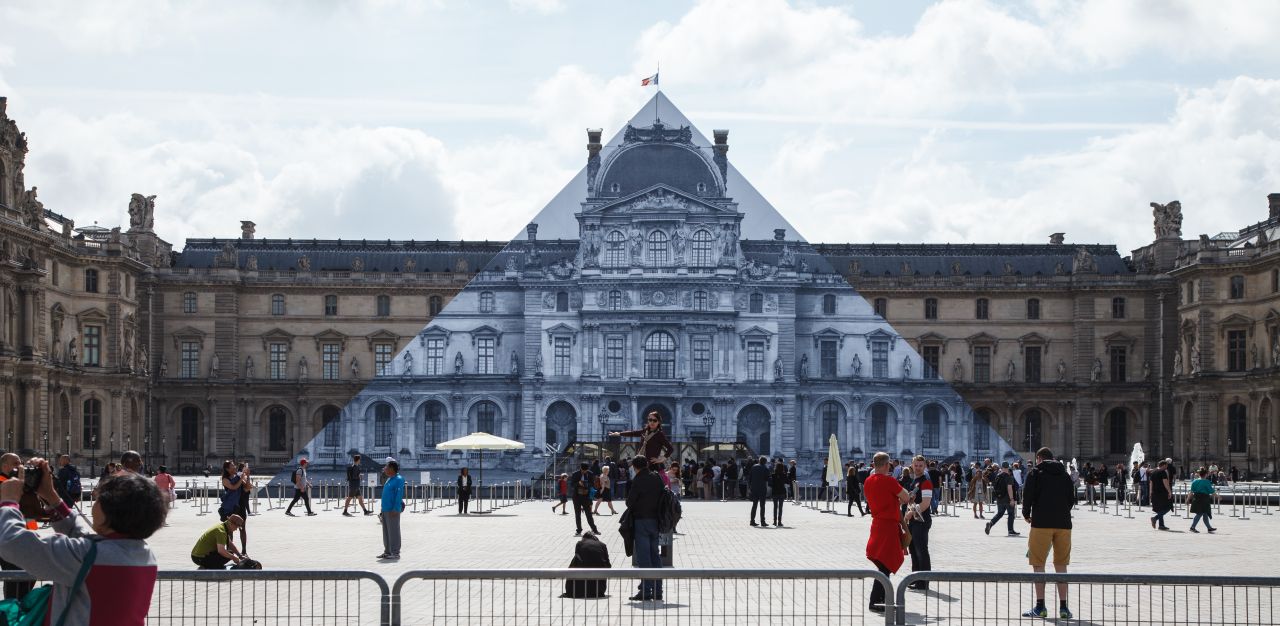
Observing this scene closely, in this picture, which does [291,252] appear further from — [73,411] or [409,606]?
[409,606]

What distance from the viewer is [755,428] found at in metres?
64.8

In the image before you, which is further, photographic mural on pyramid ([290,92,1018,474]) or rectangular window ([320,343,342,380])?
rectangular window ([320,343,342,380])

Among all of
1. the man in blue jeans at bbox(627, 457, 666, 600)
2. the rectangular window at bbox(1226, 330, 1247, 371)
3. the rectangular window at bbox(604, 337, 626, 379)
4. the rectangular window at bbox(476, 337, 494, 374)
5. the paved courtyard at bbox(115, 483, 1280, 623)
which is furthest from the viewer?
the rectangular window at bbox(604, 337, 626, 379)

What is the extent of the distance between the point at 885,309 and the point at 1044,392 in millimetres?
7731

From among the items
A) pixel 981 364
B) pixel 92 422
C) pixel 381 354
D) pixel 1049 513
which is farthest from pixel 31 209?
pixel 1049 513

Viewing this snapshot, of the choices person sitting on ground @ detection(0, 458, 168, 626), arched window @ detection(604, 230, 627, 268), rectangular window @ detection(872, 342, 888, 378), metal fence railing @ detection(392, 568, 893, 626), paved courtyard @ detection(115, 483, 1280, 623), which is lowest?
paved courtyard @ detection(115, 483, 1280, 623)

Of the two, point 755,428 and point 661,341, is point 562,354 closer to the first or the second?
point 661,341

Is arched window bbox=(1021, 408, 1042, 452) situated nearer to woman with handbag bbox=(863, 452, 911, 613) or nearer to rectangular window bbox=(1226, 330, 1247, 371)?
rectangular window bbox=(1226, 330, 1247, 371)

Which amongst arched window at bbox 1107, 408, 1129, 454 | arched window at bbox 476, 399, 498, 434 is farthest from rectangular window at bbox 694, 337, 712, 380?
arched window at bbox 1107, 408, 1129, 454

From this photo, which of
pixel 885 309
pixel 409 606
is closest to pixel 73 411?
pixel 885 309

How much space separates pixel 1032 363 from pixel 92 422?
128 ft

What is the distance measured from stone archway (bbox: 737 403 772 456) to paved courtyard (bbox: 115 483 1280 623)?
29.2m

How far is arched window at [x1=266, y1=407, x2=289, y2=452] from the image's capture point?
73.0 meters

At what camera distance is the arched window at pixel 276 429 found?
73.0 meters
